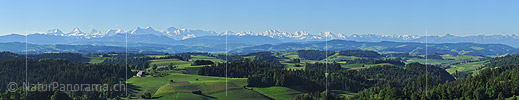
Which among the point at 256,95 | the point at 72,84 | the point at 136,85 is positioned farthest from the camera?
the point at 72,84

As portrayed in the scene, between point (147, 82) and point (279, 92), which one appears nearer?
point (279, 92)

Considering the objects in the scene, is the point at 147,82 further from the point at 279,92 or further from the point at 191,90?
the point at 279,92

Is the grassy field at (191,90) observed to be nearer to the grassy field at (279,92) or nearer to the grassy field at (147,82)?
the grassy field at (147,82)

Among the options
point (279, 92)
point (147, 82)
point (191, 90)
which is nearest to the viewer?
point (191, 90)

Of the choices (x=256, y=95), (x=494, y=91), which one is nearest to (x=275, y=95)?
(x=256, y=95)

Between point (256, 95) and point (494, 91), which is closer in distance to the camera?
point (494, 91)

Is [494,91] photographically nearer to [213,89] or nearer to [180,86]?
[213,89]

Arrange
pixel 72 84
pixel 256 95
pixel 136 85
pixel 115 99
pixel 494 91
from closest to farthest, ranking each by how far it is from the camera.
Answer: pixel 494 91 → pixel 115 99 → pixel 256 95 → pixel 136 85 → pixel 72 84

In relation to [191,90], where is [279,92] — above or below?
below

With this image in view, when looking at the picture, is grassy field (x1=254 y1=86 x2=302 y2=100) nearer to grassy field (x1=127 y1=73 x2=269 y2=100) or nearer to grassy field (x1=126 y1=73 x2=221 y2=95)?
grassy field (x1=127 y1=73 x2=269 y2=100)

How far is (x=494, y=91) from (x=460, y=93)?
31.5 feet

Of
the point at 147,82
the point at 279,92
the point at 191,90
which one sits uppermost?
the point at 147,82

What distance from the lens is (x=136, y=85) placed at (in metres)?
176

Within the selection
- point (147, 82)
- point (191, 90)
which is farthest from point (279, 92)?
point (147, 82)
